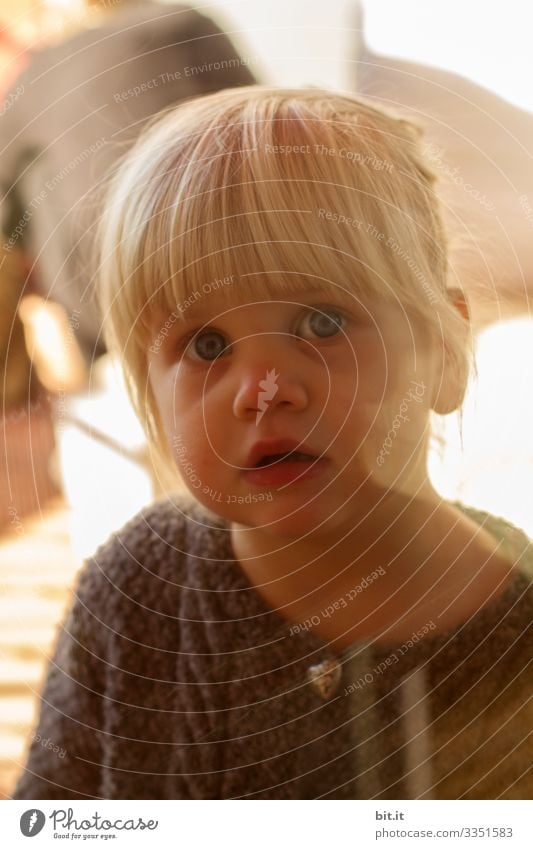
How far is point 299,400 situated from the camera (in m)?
0.39

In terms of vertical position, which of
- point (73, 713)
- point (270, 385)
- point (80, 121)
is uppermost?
point (80, 121)

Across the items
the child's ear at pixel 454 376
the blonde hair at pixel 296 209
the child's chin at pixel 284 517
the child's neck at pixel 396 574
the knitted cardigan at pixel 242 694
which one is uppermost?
the blonde hair at pixel 296 209

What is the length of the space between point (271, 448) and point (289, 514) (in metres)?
0.03

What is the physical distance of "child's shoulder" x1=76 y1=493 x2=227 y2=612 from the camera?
Result: 431 mm

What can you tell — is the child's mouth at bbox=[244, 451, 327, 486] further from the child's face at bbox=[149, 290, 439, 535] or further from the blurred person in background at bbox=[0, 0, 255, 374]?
the blurred person in background at bbox=[0, 0, 255, 374]

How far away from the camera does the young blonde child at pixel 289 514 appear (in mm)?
393

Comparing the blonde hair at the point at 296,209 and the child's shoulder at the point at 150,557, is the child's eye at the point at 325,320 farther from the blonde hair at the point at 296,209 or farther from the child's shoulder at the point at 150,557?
the child's shoulder at the point at 150,557

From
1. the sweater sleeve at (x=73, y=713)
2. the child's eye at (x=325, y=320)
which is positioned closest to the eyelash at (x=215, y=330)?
the child's eye at (x=325, y=320)

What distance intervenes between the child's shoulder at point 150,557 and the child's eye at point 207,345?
76 mm

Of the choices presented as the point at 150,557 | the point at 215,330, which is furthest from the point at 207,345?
the point at 150,557

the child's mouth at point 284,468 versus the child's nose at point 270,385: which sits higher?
the child's nose at point 270,385

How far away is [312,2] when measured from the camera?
16.7 inches

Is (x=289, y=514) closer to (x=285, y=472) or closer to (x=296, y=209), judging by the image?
(x=285, y=472)

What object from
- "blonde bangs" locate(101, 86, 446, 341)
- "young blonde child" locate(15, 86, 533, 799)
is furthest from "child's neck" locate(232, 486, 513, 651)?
"blonde bangs" locate(101, 86, 446, 341)
